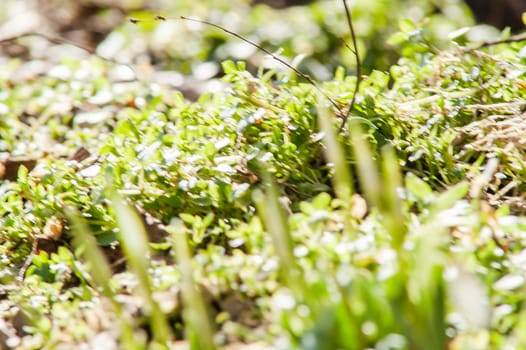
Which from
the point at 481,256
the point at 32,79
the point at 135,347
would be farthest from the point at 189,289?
the point at 32,79

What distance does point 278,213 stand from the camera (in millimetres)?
1433

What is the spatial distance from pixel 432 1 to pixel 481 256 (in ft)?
9.73

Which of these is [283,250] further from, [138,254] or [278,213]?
[138,254]

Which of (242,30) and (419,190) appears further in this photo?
(242,30)

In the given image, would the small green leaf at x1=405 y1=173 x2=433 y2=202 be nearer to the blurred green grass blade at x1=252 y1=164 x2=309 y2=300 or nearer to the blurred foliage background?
the blurred green grass blade at x1=252 y1=164 x2=309 y2=300

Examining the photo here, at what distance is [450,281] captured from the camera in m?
1.37

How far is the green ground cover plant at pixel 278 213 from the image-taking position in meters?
1.38

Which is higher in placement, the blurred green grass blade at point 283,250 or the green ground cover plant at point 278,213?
the blurred green grass blade at point 283,250

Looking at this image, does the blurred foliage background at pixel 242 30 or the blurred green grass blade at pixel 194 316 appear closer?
the blurred green grass blade at pixel 194 316

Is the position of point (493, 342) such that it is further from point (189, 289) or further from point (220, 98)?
point (220, 98)

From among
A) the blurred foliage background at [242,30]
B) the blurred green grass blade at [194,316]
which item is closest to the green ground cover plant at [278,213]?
the blurred green grass blade at [194,316]

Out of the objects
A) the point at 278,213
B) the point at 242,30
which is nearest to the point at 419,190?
the point at 278,213

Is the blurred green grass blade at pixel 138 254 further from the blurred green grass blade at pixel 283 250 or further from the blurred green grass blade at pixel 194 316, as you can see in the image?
the blurred green grass blade at pixel 283 250

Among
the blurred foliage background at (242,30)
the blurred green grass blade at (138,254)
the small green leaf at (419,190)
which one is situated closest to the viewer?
the blurred green grass blade at (138,254)
